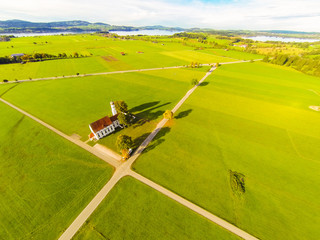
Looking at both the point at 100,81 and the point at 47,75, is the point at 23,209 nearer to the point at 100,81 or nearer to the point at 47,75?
the point at 100,81

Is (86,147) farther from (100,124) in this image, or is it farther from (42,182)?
(42,182)

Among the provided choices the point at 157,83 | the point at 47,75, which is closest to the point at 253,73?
the point at 157,83

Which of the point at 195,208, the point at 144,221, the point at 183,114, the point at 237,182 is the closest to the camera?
the point at 144,221

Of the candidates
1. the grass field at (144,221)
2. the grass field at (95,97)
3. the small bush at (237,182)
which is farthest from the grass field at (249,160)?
the grass field at (95,97)

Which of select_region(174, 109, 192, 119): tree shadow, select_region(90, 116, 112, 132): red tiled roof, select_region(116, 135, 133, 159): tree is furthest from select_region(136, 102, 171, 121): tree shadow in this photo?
select_region(116, 135, 133, 159): tree

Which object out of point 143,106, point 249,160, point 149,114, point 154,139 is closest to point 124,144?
point 154,139

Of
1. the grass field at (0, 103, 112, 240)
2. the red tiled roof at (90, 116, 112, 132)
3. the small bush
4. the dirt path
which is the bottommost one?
the grass field at (0, 103, 112, 240)

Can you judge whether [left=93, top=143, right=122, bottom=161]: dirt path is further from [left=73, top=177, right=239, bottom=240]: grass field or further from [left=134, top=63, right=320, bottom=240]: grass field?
[left=73, top=177, right=239, bottom=240]: grass field
